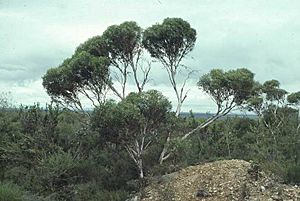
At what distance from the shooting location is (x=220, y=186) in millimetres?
12820

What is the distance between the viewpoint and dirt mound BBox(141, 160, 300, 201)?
1217 cm

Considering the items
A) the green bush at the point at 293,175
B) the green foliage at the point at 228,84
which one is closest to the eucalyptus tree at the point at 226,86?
the green foliage at the point at 228,84

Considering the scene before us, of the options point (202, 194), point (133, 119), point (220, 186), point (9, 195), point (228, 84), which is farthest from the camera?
point (228, 84)

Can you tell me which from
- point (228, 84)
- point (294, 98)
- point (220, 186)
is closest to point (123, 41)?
point (228, 84)

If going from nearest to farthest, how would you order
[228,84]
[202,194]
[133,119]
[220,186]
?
[202,194] < [220,186] < [133,119] < [228,84]

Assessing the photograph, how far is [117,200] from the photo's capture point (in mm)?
13320

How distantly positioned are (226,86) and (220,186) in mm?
4193

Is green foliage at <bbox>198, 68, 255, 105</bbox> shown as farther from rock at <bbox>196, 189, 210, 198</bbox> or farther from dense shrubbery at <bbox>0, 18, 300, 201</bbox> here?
rock at <bbox>196, 189, 210, 198</bbox>

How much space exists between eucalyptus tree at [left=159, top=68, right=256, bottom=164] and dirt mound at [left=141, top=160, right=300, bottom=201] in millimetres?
1730

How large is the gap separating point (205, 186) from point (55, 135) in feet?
22.4

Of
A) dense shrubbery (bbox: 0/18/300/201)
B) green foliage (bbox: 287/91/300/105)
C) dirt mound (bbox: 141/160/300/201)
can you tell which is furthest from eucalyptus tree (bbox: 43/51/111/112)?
green foliage (bbox: 287/91/300/105)

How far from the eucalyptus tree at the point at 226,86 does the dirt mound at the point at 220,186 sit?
1730 millimetres

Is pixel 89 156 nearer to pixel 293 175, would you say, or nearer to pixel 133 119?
pixel 133 119

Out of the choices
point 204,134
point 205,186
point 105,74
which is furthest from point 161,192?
point 204,134
